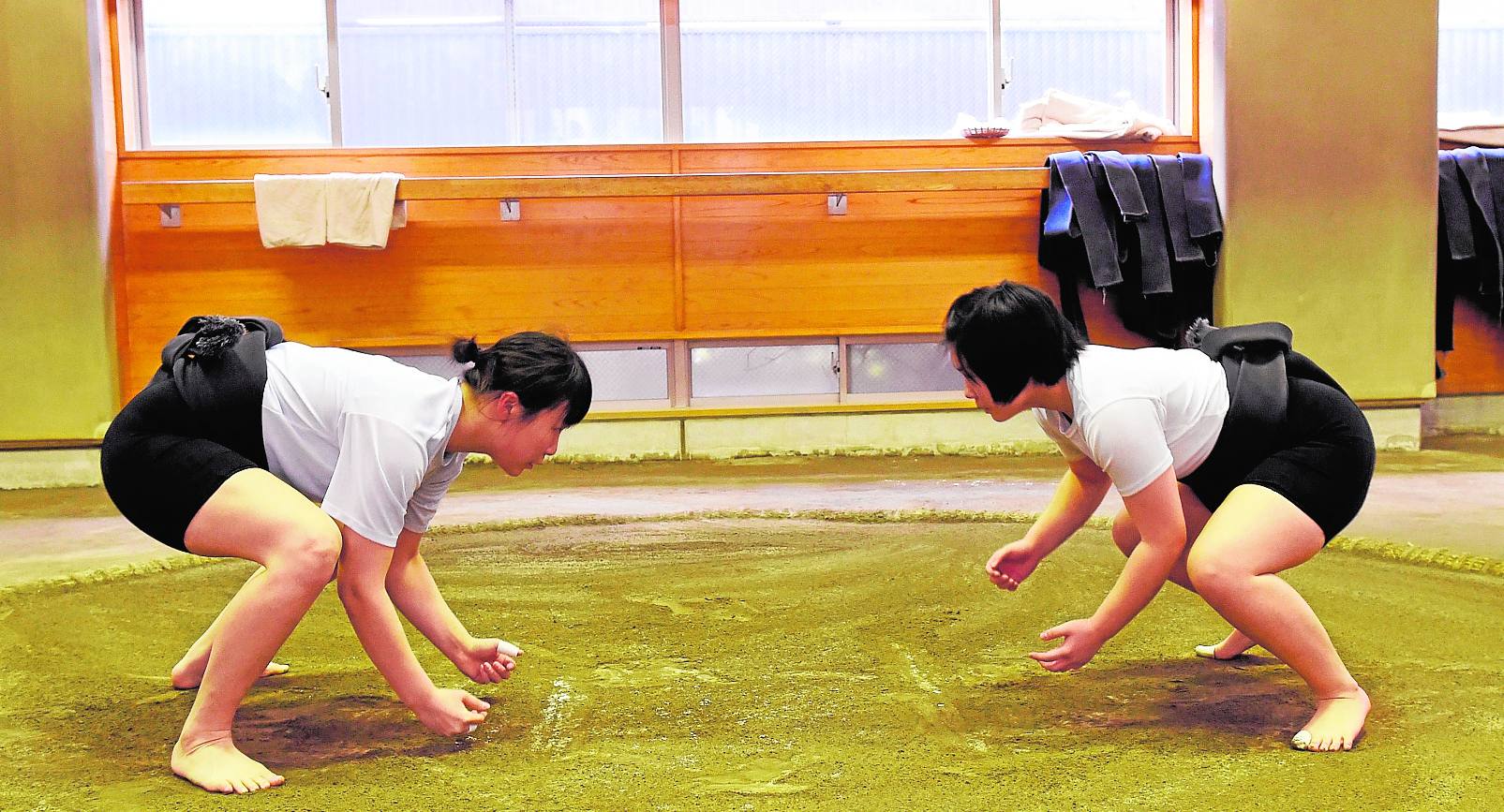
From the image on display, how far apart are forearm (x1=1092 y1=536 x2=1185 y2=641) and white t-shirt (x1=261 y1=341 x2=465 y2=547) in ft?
2.70

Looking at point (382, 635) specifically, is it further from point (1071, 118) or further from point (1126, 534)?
point (1071, 118)

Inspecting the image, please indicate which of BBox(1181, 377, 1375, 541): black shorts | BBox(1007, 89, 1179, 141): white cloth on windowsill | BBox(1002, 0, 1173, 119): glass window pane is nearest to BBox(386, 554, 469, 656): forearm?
BBox(1181, 377, 1375, 541): black shorts

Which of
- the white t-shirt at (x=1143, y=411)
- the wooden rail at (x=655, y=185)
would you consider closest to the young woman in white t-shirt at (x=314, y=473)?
the white t-shirt at (x=1143, y=411)

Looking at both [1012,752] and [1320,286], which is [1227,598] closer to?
[1012,752]

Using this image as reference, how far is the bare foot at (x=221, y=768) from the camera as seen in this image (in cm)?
132

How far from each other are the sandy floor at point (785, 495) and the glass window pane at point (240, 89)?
1.41 m

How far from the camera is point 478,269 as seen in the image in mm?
4359

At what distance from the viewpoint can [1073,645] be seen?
1.47 meters

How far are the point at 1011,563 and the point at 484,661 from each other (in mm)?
754

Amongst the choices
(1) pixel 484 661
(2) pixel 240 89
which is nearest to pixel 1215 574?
(1) pixel 484 661

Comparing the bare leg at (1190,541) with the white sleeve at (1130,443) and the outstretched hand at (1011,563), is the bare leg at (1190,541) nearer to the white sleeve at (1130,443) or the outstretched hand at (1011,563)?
the outstretched hand at (1011,563)

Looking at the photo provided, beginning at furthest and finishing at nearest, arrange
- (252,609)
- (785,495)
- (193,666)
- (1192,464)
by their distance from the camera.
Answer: (785,495)
(193,666)
(1192,464)
(252,609)

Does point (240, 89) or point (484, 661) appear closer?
point (484, 661)

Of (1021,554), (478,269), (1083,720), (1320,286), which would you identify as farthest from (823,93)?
(1083,720)
